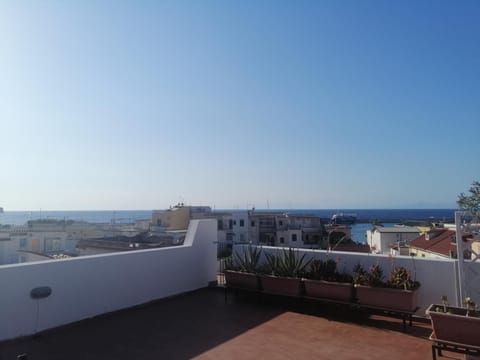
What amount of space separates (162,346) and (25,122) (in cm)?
649

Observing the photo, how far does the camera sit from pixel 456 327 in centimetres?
317

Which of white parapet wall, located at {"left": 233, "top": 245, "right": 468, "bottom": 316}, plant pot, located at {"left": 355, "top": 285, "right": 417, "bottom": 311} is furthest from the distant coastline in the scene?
plant pot, located at {"left": 355, "top": 285, "right": 417, "bottom": 311}

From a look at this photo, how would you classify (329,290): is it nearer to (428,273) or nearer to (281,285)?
(281,285)

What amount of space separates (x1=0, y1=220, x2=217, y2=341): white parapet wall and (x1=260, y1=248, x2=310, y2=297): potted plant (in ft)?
5.39

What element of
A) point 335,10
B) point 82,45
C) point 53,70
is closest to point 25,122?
point 53,70

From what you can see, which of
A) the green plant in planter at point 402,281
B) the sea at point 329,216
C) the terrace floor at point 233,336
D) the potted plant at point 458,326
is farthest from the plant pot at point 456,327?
the sea at point 329,216

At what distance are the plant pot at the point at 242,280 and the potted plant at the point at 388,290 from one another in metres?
1.61

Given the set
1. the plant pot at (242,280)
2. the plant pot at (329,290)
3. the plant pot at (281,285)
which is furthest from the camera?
the plant pot at (242,280)

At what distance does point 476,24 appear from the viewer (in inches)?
269

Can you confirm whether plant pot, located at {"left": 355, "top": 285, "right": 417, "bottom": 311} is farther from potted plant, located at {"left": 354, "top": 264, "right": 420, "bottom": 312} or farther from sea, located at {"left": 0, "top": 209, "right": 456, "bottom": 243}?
sea, located at {"left": 0, "top": 209, "right": 456, "bottom": 243}

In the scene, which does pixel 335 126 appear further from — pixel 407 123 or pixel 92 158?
pixel 92 158

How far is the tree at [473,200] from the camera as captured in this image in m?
3.95

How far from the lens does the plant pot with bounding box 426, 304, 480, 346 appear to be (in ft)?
10.1

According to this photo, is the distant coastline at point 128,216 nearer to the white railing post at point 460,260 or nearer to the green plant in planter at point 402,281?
the white railing post at point 460,260
